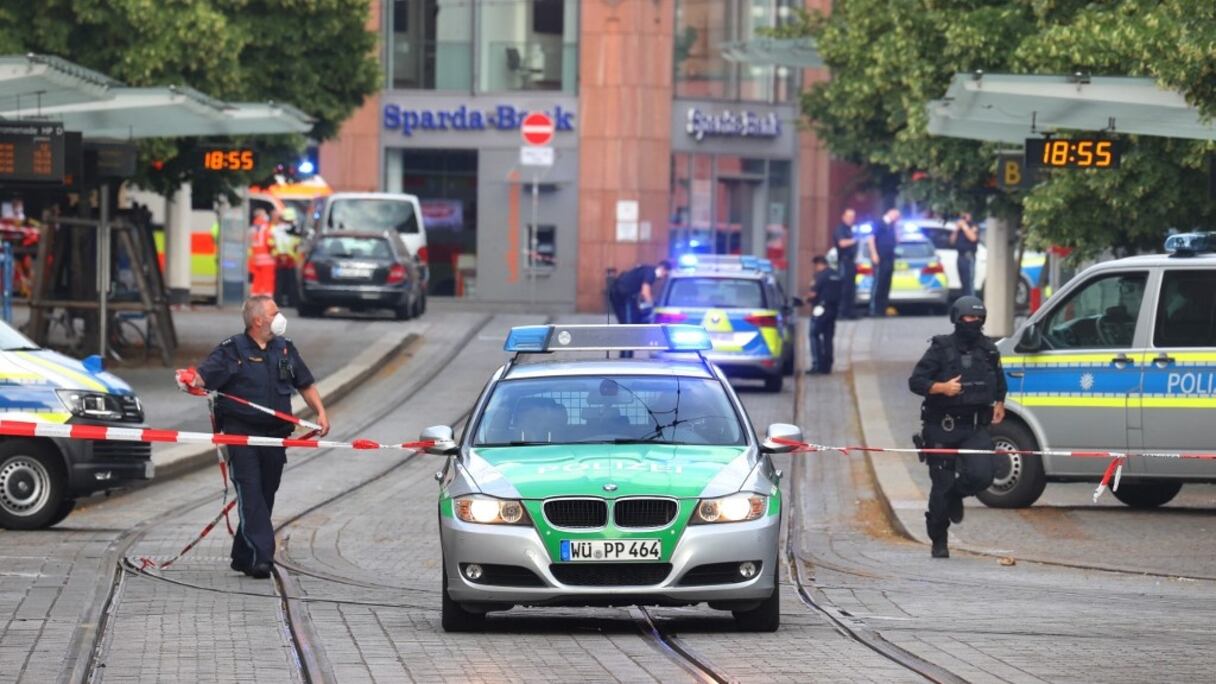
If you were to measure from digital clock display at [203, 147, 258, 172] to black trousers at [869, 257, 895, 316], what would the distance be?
1535 cm

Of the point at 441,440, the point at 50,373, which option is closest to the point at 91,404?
the point at 50,373

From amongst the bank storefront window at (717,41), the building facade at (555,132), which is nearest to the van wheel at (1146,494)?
the building facade at (555,132)

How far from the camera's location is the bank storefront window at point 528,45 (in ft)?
176

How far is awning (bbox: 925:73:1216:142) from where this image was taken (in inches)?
766

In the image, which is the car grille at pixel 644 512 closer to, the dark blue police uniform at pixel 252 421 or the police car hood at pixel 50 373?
the dark blue police uniform at pixel 252 421

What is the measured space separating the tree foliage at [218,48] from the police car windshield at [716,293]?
584 centimetres

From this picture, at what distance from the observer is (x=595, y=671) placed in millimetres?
10273

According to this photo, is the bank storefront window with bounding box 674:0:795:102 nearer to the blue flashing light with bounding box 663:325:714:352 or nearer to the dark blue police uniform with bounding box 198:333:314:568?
the dark blue police uniform with bounding box 198:333:314:568

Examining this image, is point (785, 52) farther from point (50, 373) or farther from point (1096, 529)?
point (50, 373)

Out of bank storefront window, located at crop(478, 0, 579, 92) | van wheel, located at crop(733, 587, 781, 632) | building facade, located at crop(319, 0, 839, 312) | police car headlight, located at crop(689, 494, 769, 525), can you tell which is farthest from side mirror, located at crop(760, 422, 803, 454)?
bank storefront window, located at crop(478, 0, 579, 92)

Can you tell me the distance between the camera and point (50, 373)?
17734 mm

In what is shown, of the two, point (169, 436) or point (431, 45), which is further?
point (431, 45)

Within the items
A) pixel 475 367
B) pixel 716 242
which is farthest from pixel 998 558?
pixel 716 242

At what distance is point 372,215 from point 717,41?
46.5 ft
